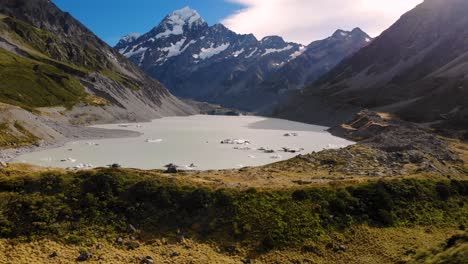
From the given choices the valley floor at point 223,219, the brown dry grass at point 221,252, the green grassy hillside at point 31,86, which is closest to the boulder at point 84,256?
the valley floor at point 223,219

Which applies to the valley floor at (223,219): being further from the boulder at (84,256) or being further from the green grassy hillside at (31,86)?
the green grassy hillside at (31,86)

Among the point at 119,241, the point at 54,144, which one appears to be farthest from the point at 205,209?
the point at 54,144

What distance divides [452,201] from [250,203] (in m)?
23.2

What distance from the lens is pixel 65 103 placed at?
176 meters

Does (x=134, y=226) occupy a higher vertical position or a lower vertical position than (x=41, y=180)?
lower

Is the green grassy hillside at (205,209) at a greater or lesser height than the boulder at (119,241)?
greater

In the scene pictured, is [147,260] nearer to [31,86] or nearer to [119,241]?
[119,241]

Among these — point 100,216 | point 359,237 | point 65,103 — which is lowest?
A: point 359,237

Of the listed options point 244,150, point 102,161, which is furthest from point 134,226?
point 244,150

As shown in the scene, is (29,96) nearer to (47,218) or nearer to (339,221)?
(47,218)

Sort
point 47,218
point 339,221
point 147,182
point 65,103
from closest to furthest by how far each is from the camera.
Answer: point 47,218 < point 339,221 < point 147,182 < point 65,103

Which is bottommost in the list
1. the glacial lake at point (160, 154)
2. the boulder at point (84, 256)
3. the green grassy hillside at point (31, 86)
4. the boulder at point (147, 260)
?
the boulder at point (147, 260)

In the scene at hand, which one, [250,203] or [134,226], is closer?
[134,226]

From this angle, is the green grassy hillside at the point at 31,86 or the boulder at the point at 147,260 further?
the green grassy hillside at the point at 31,86
